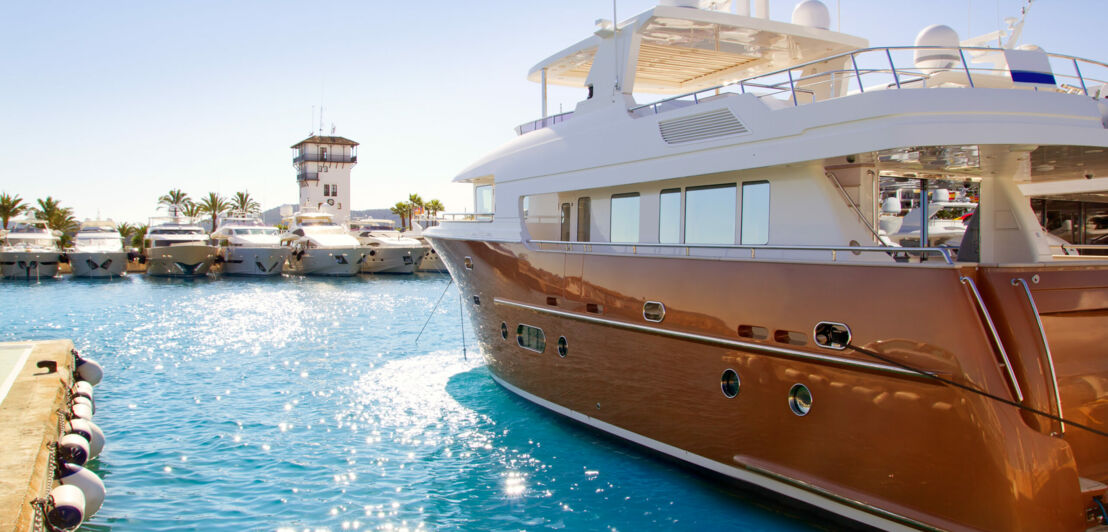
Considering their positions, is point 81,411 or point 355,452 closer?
point 81,411

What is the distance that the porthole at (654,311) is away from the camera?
8.28 m

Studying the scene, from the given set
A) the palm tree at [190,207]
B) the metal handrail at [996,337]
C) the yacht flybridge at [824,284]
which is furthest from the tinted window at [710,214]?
the palm tree at [190,207]

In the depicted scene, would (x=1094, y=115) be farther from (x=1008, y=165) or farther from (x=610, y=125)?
(x=610, y=125)

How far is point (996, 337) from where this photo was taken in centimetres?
574

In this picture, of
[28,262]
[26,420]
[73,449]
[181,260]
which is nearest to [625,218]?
[73,449]

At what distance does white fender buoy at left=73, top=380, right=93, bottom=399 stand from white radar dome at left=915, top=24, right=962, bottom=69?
12963mm

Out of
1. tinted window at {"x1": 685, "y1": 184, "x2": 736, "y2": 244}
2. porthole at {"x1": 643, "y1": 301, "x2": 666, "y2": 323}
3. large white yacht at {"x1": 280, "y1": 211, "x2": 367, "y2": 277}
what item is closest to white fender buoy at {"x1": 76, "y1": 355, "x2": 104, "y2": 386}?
porthole at {"x1": 643, "y1": 301, "x2": 666, "y2": 323}

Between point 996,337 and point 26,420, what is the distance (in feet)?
32.2

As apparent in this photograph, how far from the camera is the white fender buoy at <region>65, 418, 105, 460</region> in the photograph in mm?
8500

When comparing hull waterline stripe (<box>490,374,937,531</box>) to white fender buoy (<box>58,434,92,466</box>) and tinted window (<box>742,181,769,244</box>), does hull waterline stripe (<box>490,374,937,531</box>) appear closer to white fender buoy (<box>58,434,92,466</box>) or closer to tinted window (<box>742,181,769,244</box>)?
tinted window (<box>742,181,769,244</box>)

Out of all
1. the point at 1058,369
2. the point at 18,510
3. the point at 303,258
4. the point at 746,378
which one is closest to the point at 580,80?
the point at 746,378

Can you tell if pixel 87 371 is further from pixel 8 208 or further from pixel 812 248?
pixel 8 208

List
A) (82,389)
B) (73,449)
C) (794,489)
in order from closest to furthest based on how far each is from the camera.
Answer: (794,489)
(73,449)
(82,389)

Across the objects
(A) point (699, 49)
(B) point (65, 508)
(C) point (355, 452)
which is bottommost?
(C) point (355, 452)
